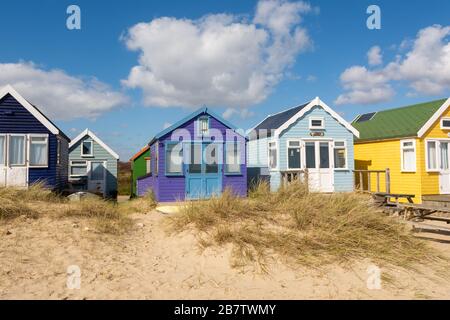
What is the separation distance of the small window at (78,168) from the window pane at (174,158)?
11.4 metres

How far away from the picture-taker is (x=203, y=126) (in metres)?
14.7

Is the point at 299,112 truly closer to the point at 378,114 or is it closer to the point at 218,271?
the point at 378,114

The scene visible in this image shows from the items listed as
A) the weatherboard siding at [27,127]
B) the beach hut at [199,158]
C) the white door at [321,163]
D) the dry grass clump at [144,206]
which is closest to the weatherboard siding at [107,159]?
the weatherboard siding at [27,127]

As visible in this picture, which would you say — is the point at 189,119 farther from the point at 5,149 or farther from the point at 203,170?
the point at 5,149

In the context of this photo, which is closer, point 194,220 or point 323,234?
point 323,234

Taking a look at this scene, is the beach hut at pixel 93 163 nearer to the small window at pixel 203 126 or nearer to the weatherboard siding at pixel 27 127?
the weatherboard siding at pixel 27 127

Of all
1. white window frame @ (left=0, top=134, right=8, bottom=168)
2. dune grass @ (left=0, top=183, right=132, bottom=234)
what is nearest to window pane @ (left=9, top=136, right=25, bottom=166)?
white window frame @ (left=0, top=134, right=8, bottom=168)

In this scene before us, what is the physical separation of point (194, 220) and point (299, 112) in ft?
31.7

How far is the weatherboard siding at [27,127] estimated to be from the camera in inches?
540

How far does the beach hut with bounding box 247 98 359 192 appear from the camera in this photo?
1658 cm

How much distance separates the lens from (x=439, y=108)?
16.3 metres

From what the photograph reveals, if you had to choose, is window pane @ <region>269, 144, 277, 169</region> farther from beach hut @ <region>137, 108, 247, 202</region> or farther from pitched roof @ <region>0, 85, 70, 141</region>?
pitched roof @ <region>0, 85, 70, 141</region>

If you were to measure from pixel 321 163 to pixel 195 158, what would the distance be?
20.8 feet

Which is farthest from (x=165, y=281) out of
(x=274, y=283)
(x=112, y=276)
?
(x=274, y=283)
